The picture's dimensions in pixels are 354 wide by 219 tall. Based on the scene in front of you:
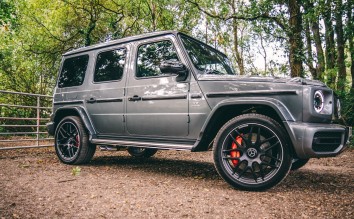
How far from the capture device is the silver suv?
335 centimetres

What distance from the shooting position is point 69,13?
15.2 meters

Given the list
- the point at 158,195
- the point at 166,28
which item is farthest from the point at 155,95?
the point at 166,28

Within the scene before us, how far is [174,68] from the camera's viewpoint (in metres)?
3.94

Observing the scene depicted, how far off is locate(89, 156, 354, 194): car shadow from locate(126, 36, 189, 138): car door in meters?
0.86

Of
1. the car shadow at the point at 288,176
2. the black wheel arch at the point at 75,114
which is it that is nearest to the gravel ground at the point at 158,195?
the car shadow at the point at 288,176

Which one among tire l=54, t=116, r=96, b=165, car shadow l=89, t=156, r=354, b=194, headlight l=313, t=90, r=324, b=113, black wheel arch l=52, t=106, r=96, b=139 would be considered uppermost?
headlight l=313, t=90, r=324, b=113

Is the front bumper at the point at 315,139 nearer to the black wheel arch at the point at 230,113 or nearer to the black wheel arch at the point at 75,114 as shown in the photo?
the black wheel arch at the point at 230,113

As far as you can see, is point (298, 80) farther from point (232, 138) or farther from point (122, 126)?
point (122, 126)

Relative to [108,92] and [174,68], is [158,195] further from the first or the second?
[108,92]

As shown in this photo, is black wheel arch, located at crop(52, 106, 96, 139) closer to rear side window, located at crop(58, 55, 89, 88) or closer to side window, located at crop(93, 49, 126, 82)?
rear side window, located at crop(58, 55, 89, 88)

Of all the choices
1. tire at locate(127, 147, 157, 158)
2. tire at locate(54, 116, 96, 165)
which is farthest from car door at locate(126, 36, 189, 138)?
tire at locate(127, 147, 157, 158)

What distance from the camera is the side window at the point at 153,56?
443 cm

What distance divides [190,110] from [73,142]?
2.70m

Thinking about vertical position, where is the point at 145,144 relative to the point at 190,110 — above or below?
below
